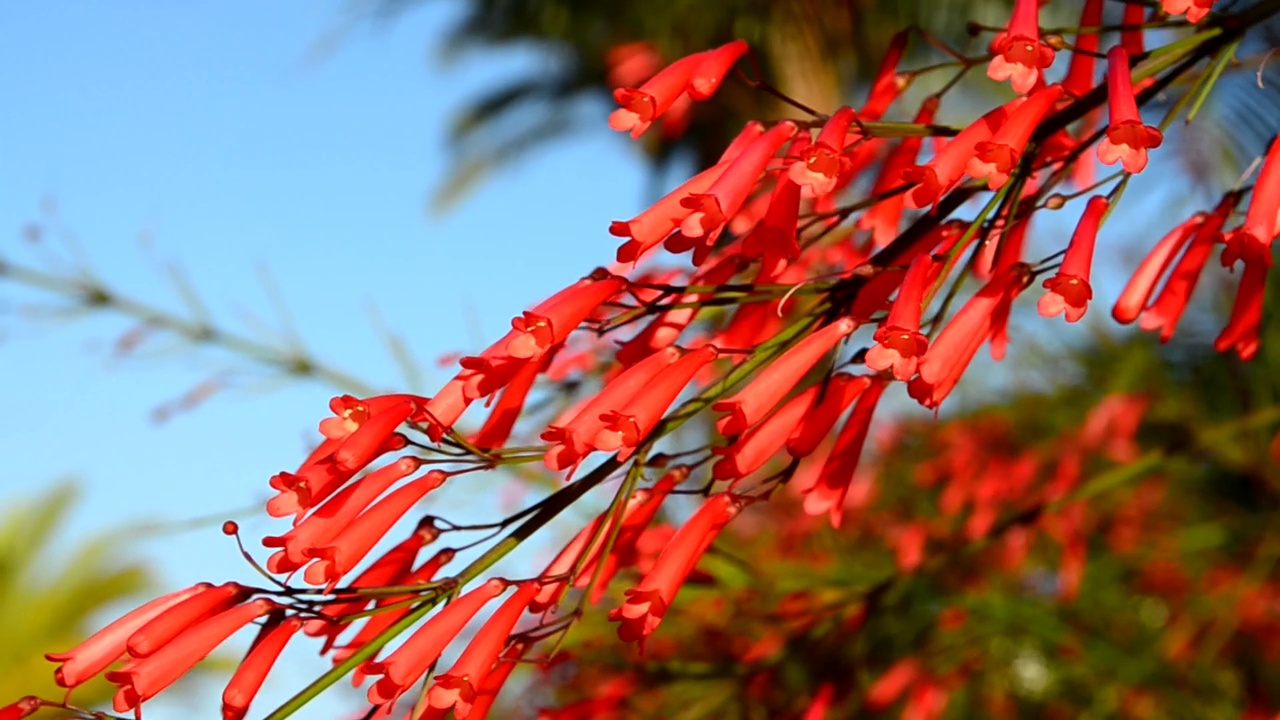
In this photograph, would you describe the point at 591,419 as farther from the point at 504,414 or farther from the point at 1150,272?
the point at 1150,272

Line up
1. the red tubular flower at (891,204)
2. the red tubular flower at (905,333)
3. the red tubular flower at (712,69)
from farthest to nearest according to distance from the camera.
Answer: the red tubular flower at (891,204)
the red tubular flower at (712,69)
the red tubular flower at (905,333)

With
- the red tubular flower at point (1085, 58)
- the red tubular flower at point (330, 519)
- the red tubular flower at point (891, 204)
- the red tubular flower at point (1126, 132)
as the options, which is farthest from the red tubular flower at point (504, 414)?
the red tubular flower at point (1085, 58)

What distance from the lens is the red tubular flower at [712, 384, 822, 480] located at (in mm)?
1019

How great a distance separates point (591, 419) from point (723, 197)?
8.1 inches

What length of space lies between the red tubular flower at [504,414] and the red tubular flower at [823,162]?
0.30 metres

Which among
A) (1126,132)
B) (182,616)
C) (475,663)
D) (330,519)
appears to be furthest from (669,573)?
(1126,132)

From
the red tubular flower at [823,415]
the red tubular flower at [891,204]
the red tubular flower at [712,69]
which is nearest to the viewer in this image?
the red tubular flower at [823,415]

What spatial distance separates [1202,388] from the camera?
127 inches

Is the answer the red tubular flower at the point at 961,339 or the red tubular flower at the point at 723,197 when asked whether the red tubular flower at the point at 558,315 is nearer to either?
the red tubular flower at the point at 723,197

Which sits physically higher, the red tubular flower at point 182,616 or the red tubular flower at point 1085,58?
the red tubular flower at point 1085,58

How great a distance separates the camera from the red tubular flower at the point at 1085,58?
1318 mm

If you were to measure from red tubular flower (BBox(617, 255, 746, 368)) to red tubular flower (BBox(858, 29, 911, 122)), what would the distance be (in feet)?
0.84

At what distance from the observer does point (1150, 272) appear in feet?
4.03

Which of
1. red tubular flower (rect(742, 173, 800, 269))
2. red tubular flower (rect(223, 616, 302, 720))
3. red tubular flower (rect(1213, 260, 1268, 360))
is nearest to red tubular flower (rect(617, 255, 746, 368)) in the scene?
red tubular flower (rect(742, 173, 800, 269))
